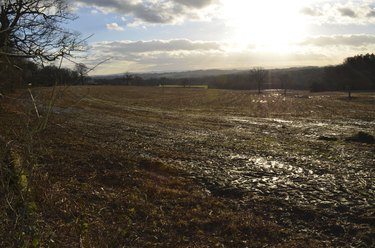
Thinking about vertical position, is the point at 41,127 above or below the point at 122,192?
above

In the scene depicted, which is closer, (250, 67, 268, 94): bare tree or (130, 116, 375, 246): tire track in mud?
(130, 116, 375, 246): tire track in mud

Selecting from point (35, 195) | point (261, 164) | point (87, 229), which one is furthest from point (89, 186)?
point (261, 164)

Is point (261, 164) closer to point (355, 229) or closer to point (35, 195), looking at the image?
point (355, 229)

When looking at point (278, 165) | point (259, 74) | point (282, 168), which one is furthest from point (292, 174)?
point (259, 74)

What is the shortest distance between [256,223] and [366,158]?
8.84m

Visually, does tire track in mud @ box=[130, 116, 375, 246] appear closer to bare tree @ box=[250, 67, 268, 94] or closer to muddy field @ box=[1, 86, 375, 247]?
muddy field @ box=[1, 86, 375, 247]

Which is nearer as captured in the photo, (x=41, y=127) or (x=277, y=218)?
(x=41, y=127)

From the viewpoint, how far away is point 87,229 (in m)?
8.57

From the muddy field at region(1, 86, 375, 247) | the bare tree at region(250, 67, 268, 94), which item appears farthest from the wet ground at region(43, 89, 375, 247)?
the bare tree at region(250, 67, 268, 94)

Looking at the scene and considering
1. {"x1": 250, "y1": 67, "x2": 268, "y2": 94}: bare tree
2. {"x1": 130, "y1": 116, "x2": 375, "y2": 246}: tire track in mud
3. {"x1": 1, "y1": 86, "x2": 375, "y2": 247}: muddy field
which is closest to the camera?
{"x1": 1, "y1": 86, "x2": 375, "y2": 247}: muddy field

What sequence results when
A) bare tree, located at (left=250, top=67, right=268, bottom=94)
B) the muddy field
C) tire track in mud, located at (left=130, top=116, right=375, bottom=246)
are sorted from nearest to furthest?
1. the muddy field
2. tire track in mud, located at (left=130, top=116, right=375, bottom=246)
3. bare tree, located at (left=250, top=67, right=268, bottom=94)

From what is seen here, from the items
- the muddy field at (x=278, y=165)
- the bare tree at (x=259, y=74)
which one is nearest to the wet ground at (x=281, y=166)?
the muddy field at (x=278, y=165)

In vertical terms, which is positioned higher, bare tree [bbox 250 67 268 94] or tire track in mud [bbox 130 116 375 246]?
bare tree [bbox 250 67 268 94]

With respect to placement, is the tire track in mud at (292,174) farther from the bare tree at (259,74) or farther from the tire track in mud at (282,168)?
the bare tree at (259,74)
